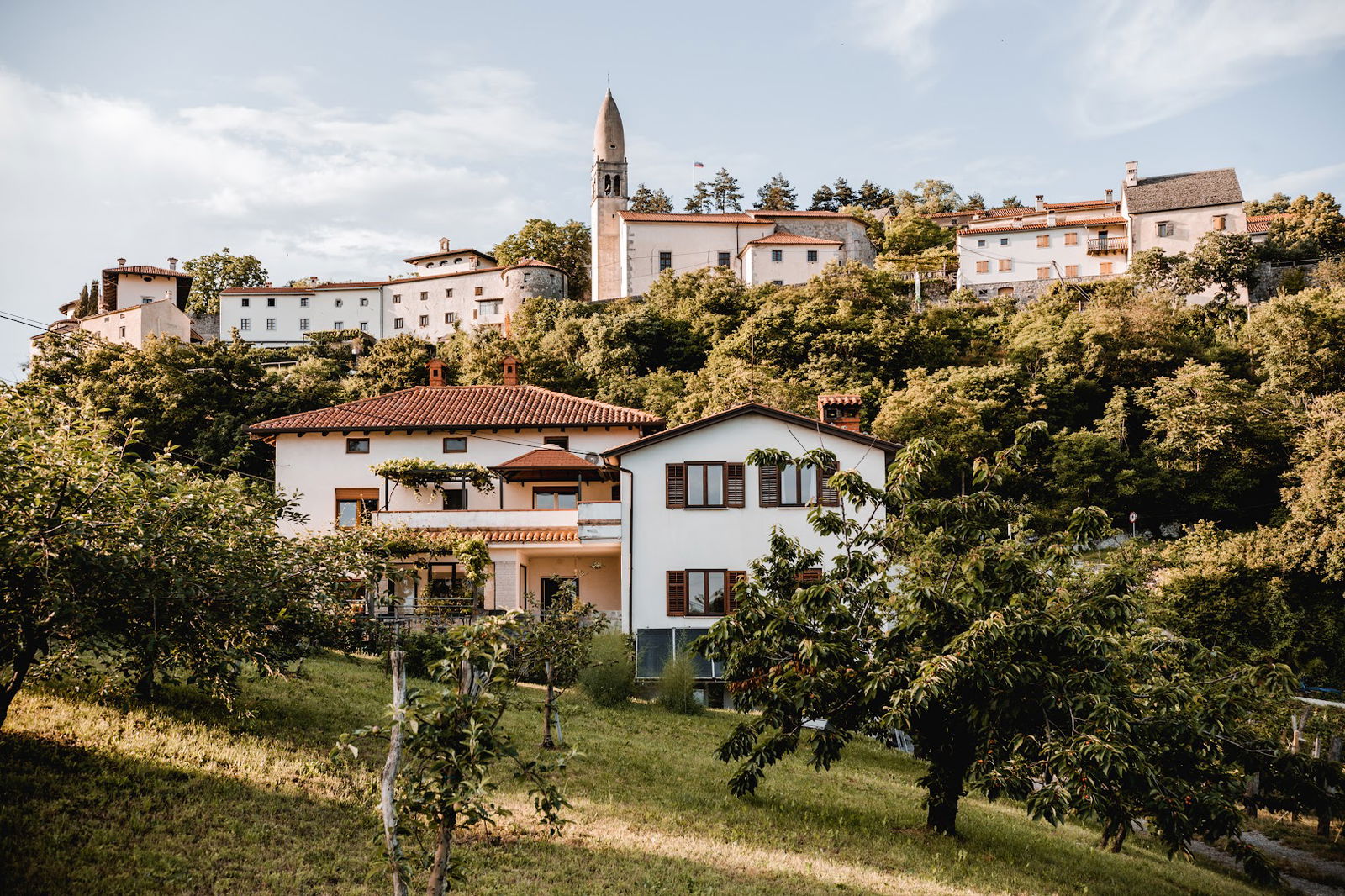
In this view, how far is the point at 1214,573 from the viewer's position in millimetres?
30953

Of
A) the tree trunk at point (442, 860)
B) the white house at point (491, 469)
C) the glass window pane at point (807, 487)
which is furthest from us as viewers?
the white house at point (491, 469)

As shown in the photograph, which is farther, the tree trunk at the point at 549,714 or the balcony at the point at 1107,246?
the balcony at the point at 1107,246

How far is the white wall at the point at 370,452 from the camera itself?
3372cm

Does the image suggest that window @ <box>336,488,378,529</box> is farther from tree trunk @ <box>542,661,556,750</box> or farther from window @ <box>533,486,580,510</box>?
tree trunk @ <box>542,661,556,750</box>

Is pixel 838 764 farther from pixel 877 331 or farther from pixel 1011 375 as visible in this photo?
pixel 877 331

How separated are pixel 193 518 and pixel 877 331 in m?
42.4

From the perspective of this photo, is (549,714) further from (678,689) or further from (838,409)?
(838,409)

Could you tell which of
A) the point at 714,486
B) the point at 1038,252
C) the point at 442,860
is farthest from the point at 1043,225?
the point at 442,860

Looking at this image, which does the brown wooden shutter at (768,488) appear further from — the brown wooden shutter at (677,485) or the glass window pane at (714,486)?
the brown wooden shutter at (677,485)

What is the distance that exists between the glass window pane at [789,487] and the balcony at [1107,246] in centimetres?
5204

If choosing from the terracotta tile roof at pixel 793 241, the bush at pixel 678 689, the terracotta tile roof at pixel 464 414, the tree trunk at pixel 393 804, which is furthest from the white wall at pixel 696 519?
the terracotta tile roof at pixel 793 241

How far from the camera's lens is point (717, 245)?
73625 mm

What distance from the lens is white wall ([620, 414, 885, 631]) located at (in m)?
25.5

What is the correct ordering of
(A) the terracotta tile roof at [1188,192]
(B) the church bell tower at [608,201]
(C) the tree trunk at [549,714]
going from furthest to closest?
(B) the church bell tower at [608,201], (A) the terracotta tile roof at [1188,192], (C) the tree trunk at [549,714]
